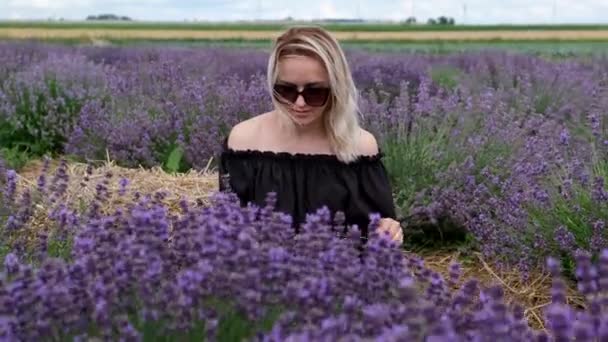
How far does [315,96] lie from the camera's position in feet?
9.97

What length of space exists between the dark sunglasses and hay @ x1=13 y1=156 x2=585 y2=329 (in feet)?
1.54

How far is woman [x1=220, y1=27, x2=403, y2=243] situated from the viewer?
9.99 ft

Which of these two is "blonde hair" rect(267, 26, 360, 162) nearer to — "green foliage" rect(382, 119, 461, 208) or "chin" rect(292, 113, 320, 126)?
"chin" rect(292, 113, 320, 126)

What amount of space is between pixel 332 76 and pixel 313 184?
1.38 feet

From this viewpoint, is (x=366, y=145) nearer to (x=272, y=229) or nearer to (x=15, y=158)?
(x=272, y=229)

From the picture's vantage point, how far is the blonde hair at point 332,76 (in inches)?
120

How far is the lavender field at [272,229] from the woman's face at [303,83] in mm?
441

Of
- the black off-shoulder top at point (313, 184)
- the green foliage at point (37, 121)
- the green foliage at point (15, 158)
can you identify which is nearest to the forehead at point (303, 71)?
the black off-shoulder top at point (313, 184)

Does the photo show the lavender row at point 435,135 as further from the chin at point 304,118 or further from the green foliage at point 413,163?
the chin at point 304,118

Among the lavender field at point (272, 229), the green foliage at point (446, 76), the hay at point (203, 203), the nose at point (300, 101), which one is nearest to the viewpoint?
the lavender field at point (272, 229)

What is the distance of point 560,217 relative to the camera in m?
3.65

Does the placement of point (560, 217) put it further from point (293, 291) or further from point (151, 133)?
point (151, 133)

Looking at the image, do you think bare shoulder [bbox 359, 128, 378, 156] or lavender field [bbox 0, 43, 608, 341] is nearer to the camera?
lavender field [bbox 0, 43, 608, 341]

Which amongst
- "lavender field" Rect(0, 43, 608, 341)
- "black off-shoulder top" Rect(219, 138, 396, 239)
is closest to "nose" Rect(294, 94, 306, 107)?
"black off-shoulder top" Rect(219, 138, 396, 239)
